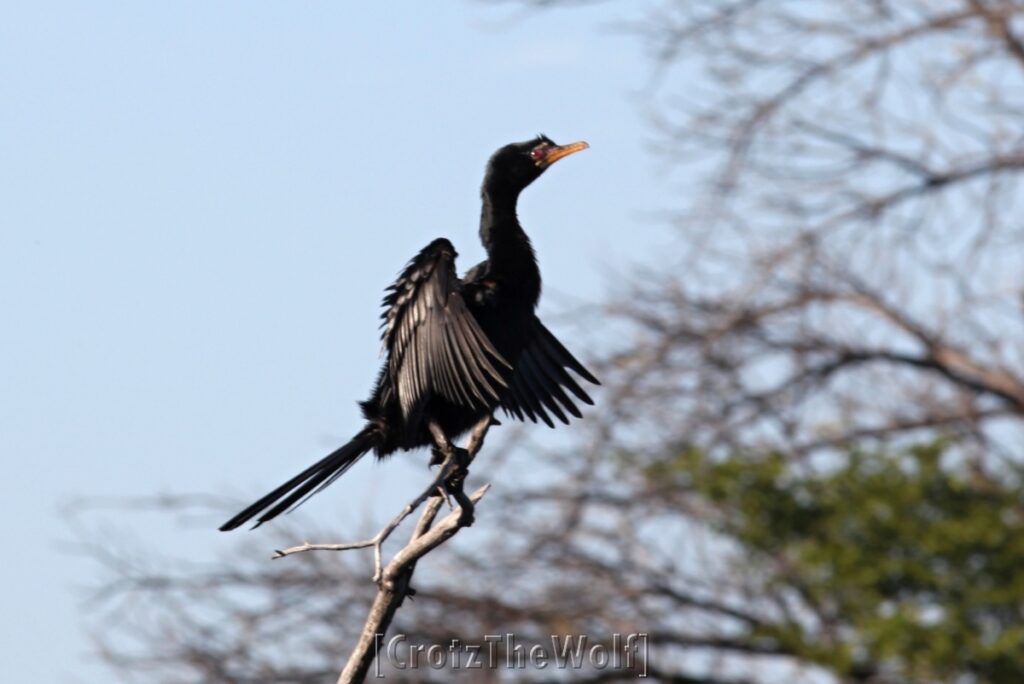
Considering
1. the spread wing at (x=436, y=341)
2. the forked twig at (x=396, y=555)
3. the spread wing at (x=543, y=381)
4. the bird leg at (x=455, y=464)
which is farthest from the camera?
the spread wing at (x=543, y=381)

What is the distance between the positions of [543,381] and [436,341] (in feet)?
2.58

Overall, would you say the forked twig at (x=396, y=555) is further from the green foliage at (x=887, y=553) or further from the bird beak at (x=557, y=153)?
the green foliage at (x=887, y=553)

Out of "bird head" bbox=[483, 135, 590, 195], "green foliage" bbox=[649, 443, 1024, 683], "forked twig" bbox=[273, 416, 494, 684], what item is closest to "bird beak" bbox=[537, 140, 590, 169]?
"bird head" bbox=[483, 135, 590, 195]

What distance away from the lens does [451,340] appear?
502 centimetres

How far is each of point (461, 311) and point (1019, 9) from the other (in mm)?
9544

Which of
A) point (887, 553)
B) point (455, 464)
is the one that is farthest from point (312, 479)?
point (887, 553)

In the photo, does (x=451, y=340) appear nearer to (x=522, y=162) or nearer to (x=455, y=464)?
(x=455, y=464)

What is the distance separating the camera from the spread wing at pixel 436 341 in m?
5.00

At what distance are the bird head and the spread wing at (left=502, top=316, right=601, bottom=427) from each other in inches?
17.1

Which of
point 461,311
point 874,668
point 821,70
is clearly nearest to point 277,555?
point 461,311

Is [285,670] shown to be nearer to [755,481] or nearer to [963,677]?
[755,481]

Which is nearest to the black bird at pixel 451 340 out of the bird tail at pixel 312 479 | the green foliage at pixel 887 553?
the bird tail at pixel 312 479

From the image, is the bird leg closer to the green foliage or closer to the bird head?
the bird head

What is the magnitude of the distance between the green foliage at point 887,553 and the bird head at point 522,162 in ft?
23.3
